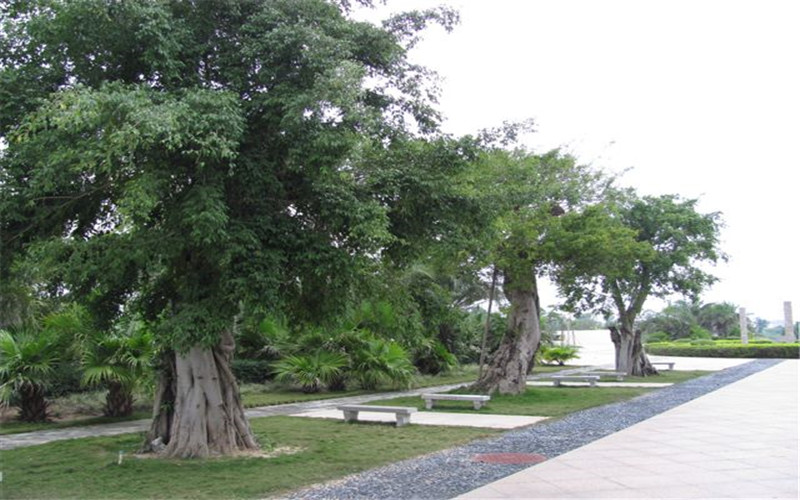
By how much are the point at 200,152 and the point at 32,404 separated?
344 inches

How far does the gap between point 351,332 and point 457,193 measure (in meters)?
11.3

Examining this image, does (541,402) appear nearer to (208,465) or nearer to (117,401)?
(117,401)

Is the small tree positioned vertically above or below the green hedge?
above

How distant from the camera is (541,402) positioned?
16922 mm

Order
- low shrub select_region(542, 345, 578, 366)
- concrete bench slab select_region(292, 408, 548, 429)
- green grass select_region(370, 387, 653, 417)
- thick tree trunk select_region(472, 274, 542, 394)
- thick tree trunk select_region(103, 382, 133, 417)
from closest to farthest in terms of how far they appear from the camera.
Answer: concrete bench slab select_region(292, 408, 548, 429), thick tree trunk select_region(103, 382, 133, 417), green grass select_region(370, 387, 653, 417), thick tree trunk select_region(472, 274, 542, 394), low shrub select_region(542, 345, 578, 366)

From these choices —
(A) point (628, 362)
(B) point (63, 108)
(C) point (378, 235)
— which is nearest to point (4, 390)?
(B) point (63, 108)

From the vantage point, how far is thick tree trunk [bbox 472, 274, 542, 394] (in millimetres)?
18781

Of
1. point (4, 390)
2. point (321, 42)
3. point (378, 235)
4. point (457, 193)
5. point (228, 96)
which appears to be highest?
point (321, 42)

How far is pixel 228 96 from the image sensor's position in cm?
774

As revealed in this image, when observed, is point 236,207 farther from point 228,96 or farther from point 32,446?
point 32,446

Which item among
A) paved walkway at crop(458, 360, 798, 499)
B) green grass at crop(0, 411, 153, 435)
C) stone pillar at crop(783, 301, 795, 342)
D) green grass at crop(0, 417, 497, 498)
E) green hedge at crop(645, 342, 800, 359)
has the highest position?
stone pillar at crop(783, 301, 795, 342)

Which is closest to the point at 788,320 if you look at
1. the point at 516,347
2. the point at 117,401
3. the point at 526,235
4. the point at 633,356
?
the point at 633,356

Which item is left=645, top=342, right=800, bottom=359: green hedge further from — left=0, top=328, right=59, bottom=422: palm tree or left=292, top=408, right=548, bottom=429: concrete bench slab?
left=0, top=328, right=59, bottom=422: palm tree

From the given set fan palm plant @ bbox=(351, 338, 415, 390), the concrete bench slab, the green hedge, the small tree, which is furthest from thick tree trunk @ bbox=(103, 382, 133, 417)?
the green hedge
